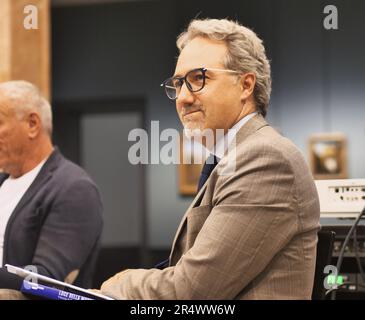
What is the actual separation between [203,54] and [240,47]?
0.10 m

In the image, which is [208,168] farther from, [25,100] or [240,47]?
[25,100]

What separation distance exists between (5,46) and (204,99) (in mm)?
2956

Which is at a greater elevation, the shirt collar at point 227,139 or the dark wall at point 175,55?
the dark wall at point 175,55

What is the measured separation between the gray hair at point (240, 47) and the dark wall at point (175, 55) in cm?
341

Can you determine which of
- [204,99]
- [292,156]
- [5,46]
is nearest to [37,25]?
[5,46]

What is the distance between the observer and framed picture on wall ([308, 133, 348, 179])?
15.8 ft

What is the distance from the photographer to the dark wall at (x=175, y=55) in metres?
4.84

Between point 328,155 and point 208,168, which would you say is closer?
point 208,168

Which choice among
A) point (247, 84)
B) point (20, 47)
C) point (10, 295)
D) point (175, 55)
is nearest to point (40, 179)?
point (10, 295)

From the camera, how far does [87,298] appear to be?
4.01 feet

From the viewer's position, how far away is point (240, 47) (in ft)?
4.96

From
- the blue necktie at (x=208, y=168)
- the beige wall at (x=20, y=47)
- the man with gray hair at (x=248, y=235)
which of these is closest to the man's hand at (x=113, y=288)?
the man with gray hair at (x=248, y=235)

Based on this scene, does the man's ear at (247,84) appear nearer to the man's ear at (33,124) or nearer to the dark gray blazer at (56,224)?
the dark gray blazer at (56,224)

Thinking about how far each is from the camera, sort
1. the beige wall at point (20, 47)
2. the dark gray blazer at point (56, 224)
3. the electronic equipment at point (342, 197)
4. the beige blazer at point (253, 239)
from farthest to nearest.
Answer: the beige wall at point (20, 47) → the dark gray blazer at point (56, 224) → the electronic equipment at point (342, 197) → the beige blazer at point (253, 239)
